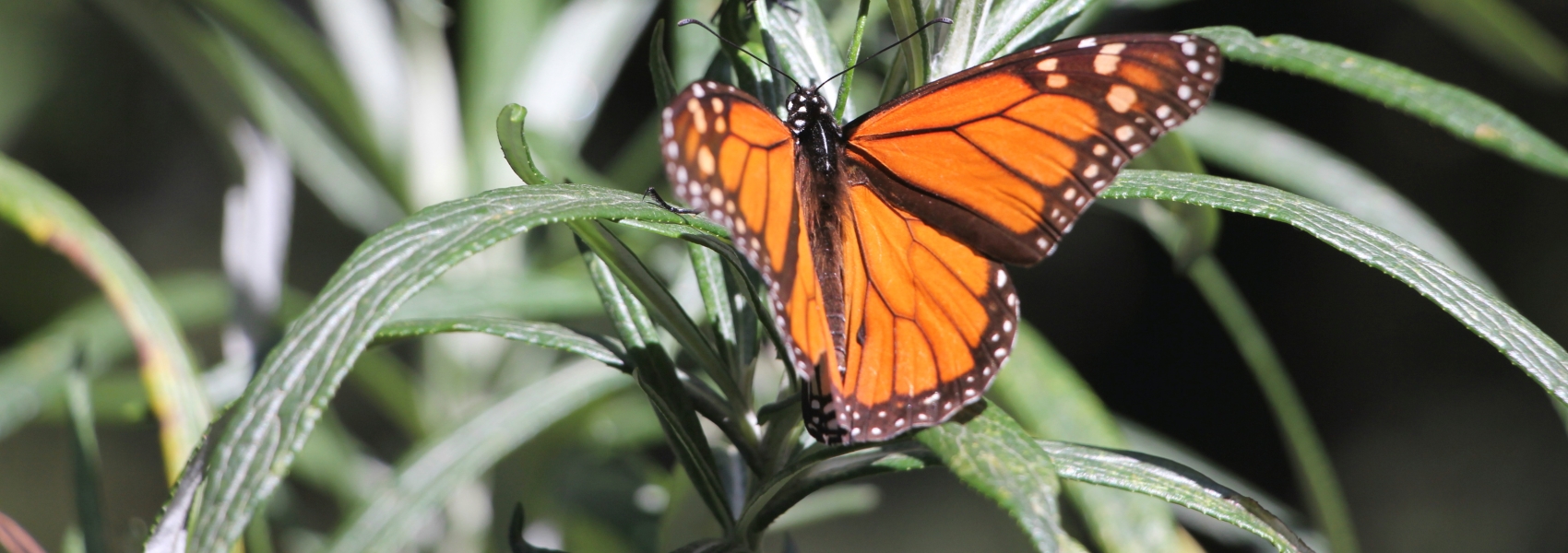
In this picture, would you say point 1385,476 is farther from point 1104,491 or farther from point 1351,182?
point 1104,491

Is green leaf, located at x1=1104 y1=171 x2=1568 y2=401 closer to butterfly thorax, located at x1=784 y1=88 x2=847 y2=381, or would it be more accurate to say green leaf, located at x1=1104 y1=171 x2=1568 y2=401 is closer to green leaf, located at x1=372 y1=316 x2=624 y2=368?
butterfly thorax, located at x1=784 y1=88 x2=847 y2=381

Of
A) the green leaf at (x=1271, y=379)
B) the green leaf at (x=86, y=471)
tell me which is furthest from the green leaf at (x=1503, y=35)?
the green leaf at (x=86, y=471)

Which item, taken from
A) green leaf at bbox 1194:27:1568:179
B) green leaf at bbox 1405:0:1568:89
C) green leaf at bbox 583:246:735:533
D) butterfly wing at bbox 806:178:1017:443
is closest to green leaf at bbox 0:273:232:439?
green leaf at bbox 583:246:735:533

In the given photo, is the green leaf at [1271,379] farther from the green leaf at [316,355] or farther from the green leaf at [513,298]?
the green leaf at [316,355]

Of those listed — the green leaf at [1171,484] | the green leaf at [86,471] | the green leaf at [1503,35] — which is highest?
the green leaf at [1503,35]

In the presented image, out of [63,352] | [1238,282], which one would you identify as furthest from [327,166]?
[1238,282]

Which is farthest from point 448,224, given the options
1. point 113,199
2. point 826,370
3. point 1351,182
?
point 113,199

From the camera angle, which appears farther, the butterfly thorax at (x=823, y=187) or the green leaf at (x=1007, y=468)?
the butterfly thorax at (x=823, y=187)
